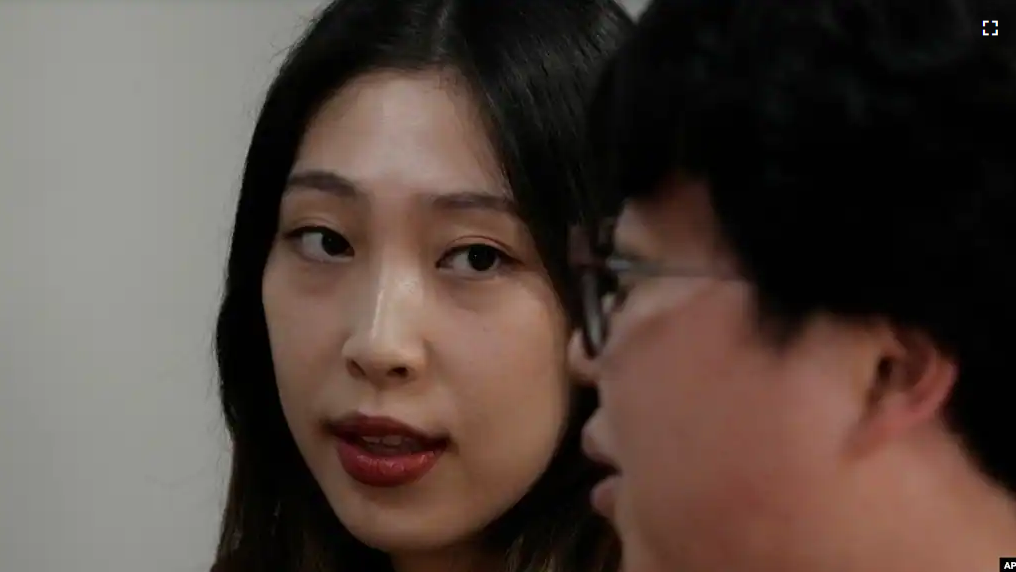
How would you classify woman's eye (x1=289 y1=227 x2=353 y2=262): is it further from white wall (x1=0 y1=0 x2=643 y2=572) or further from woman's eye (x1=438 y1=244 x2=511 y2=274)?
white wall (x1=0 y1=0 x2=643 y2=572)

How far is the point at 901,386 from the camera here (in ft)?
1.96

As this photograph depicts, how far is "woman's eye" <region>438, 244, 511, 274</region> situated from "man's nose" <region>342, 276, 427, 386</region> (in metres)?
0.03

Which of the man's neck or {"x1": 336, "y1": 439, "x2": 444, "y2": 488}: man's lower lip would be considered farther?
{"x1": 336, "y1": 439, "x2": 444, "y2": 488}: man's lower lip

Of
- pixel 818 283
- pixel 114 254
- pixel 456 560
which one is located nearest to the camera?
pixel 818 283

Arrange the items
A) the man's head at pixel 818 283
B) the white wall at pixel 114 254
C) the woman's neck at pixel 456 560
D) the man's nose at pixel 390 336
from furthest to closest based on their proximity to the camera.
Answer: the white wall at pixel 114 254, the woman's neck at pixel 456 560, the man's nose at pixel 390 336, the man's head at pixel 818 283

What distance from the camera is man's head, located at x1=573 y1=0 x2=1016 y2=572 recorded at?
22.0 inches

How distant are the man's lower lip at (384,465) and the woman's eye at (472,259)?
0.14 meters

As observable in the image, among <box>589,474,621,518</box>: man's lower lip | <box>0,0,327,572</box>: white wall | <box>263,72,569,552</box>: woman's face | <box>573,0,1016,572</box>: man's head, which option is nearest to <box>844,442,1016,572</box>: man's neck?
<box>573,0,1016,572</box>: man's head

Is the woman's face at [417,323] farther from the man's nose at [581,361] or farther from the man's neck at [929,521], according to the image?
the man's neck at [929,521]

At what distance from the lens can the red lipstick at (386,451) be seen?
36.0 inches

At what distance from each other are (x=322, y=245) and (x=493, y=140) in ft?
0.54

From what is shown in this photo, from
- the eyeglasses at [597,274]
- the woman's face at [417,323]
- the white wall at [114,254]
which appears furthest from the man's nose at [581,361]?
the white wall at [114,254]

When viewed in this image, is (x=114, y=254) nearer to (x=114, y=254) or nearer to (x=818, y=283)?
(x=114, y=254)

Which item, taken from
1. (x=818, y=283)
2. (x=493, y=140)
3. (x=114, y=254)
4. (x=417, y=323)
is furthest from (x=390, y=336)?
(x=114, y=254)
